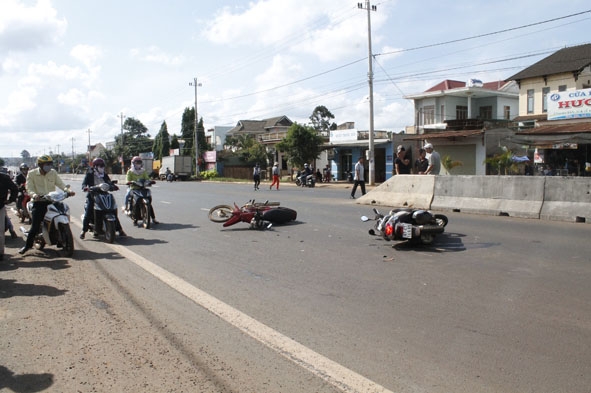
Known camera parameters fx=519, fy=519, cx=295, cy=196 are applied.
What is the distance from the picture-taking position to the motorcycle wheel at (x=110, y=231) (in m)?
10.3

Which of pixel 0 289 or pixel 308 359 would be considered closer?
pixel 308 359

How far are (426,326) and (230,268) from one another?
11.8ft

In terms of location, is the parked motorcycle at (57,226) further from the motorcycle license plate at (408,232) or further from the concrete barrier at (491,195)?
the concrete barrier at (491,195)

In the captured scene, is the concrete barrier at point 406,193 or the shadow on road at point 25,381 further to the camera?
the concrete barrier at point 406,193

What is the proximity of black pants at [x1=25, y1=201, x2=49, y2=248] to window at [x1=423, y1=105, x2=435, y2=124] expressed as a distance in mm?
42768

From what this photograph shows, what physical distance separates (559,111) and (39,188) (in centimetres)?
2800

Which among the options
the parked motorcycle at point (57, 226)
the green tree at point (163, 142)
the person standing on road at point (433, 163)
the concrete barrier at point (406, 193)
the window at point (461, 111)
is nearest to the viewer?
the parked motorcycle at point (57, 226)

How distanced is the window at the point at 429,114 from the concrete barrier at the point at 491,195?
34.6 meters

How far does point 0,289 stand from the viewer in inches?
266

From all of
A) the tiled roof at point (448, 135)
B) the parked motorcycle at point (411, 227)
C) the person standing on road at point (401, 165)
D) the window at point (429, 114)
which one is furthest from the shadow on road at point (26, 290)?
the window at point (429, 114)

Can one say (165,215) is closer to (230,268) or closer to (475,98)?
(230,268)

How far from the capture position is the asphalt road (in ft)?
12.8

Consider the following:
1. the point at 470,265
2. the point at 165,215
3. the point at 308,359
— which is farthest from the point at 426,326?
the point at 165,215

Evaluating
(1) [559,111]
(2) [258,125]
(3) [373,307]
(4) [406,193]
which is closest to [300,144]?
(1) [559,111]
